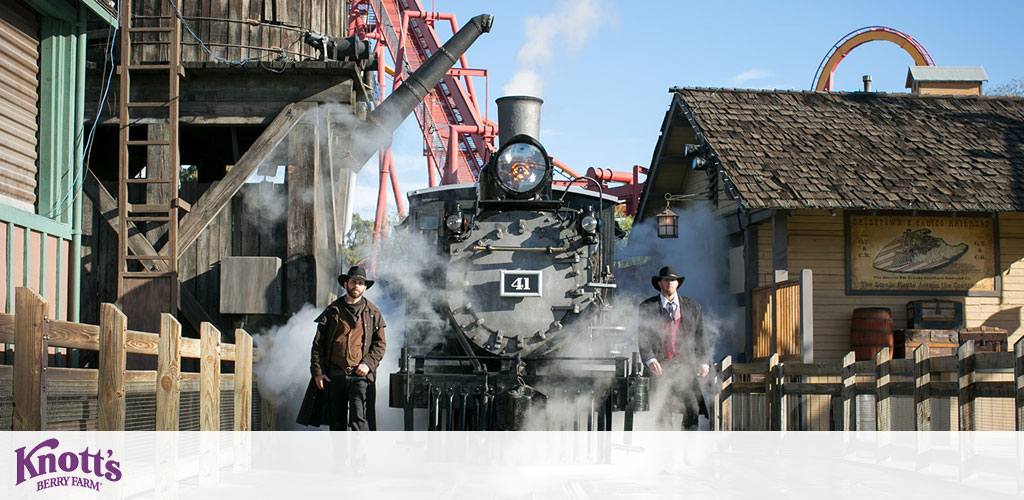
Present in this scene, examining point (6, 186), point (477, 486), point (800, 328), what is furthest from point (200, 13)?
point (800, 328)

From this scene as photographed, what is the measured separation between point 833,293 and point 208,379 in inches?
407

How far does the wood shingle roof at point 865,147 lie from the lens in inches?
530

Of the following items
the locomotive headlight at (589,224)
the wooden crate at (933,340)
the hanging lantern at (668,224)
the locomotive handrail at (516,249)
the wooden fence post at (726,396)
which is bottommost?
the wooden fence post at (726,396)

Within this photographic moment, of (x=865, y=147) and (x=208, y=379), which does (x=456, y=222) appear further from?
(x=865, y=147)

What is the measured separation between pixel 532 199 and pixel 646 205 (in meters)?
10.6

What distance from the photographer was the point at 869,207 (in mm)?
13258

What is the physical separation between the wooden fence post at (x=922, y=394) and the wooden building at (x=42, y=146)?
23.2ft

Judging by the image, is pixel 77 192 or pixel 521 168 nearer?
pixel 521 168

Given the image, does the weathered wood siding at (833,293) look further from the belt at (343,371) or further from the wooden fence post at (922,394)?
the belt at (343,371)

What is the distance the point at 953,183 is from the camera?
1393 cm

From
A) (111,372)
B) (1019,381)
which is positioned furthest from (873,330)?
(111,372)

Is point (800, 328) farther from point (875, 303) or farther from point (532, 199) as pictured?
point (532, 199)

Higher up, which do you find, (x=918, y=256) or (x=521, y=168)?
(x=521, y=168)

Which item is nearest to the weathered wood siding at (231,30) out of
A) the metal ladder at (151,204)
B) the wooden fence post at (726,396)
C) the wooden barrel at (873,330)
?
the metal ladder at (151,204)
